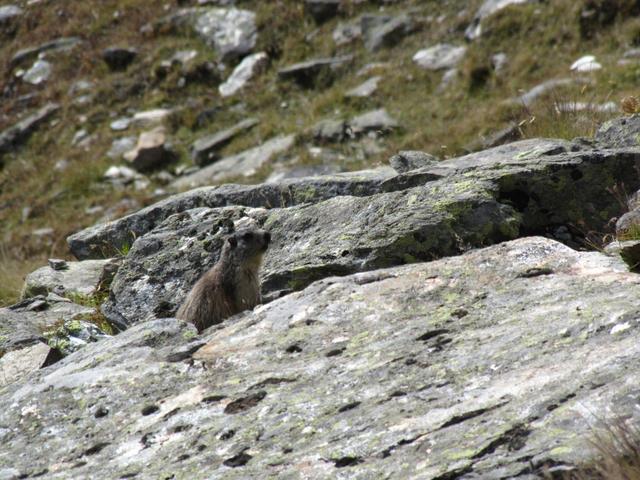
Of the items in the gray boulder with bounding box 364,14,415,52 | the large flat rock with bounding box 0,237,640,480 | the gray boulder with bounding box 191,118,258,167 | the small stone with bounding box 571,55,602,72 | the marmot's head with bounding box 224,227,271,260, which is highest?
the large flat rock with bounding box 0,237,640,480

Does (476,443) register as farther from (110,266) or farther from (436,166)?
(110,266)

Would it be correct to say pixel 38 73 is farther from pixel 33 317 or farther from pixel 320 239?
pixel 320 239

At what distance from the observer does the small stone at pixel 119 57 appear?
32.4m

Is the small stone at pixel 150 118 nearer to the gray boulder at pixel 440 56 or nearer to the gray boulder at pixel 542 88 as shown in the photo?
the gray boulder at pixel 440 56

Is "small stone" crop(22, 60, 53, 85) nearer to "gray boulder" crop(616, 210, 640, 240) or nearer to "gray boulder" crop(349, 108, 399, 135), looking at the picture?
"gray boulder" crop(349, 108, 399, 135)

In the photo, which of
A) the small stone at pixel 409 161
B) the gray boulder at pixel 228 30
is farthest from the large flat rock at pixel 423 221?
the gray boulder at pixel 228 30

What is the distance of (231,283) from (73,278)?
10.6 ft

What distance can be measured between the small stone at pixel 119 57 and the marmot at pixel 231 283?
23.1 meters

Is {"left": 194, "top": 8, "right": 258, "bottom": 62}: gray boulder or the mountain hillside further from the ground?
{"left": 194, "top": 8, "right": 258, "bottom": 62}: gray boulder

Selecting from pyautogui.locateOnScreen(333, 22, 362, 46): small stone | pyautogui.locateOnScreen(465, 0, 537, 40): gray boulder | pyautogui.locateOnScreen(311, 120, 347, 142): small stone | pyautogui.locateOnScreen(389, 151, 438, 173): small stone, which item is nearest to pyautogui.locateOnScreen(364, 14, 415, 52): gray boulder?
pyautogui.locateOnScreen(333, 22, 362, 46): small stone

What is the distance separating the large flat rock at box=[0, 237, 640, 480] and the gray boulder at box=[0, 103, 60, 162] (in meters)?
25.0

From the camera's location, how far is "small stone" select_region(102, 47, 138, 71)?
106 ft

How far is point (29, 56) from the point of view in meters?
34.4

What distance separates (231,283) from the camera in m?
10.6
